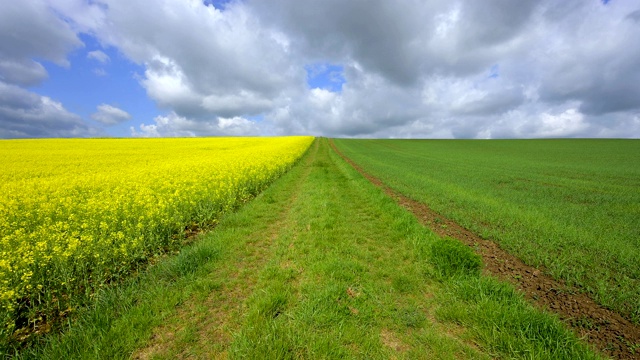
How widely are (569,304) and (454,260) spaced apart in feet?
5.79

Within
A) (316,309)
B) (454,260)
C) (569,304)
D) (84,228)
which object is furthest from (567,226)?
(84,228)

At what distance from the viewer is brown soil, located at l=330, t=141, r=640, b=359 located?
345 cm

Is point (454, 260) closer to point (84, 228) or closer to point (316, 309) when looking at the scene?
point (316, 309)

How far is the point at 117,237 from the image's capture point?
551cm

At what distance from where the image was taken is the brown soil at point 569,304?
136 inches

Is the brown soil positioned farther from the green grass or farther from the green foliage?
the green foliage

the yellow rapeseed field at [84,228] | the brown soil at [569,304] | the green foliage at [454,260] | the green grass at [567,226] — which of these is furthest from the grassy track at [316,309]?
the green grass at [567,226]

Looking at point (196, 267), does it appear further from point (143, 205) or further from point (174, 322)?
point (143, 205)

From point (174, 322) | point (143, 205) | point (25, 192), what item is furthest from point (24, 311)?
point (25, 192)

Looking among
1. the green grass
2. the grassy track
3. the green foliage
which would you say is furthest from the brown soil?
the grassy track

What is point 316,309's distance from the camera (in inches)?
153

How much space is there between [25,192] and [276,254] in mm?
10039

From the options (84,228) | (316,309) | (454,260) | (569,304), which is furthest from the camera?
(84,228)

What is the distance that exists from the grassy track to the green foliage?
24mm
